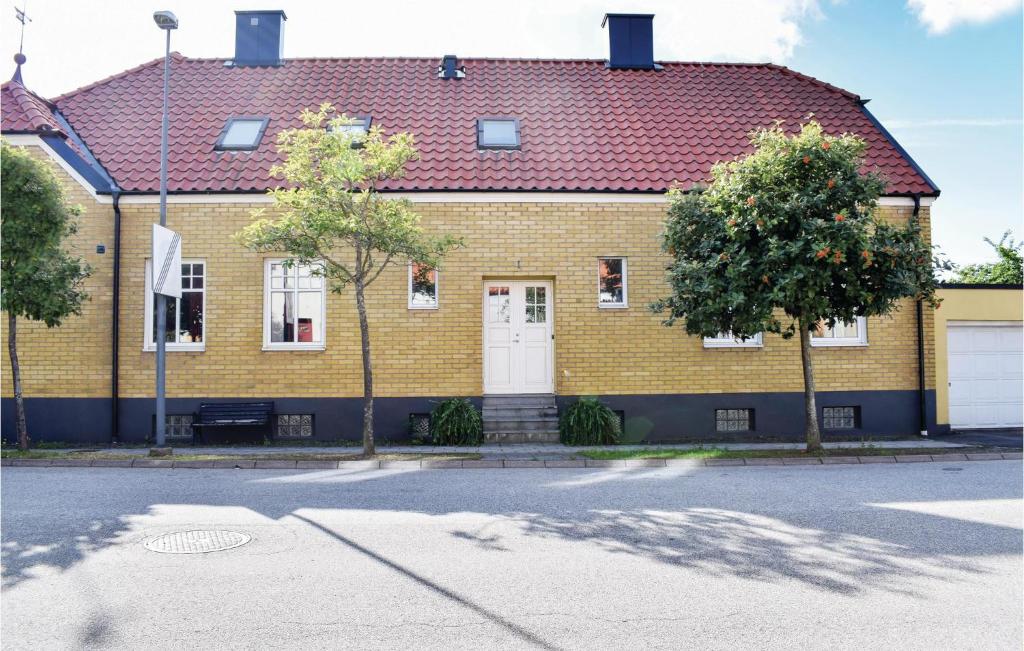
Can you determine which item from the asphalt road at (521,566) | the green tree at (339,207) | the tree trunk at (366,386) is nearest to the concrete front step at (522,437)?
the tree trunk at (366,386)

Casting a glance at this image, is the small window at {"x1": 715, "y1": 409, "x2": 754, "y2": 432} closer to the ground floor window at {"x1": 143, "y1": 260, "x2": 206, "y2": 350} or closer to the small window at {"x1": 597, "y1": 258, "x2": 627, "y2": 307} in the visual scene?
the small window at {"x1": 597, "y1": 258, "x2": 627, "y2": 307}

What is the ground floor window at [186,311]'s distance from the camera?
1360 centimetres

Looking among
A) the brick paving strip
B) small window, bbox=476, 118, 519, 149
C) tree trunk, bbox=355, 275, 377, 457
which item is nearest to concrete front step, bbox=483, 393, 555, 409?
tree trunk, bbox=355, 275, 377, 457

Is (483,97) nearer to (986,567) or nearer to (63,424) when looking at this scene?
(63,424)

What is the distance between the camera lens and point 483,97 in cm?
1650

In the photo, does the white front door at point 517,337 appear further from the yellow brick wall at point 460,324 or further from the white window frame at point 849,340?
the white window frame at point 849,340

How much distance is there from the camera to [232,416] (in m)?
13.0

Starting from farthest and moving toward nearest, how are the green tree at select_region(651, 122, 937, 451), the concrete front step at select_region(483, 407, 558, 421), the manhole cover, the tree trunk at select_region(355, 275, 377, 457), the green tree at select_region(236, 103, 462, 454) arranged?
the concrete front step at select_region(483, 407, 558, 421)
the tree trunk at select_region(355, 275, 377, 457)
the green tree at select_region(236, 103, 462, 454)
the green tree at select_region(651, 122, 937, 451)
the manhole cover

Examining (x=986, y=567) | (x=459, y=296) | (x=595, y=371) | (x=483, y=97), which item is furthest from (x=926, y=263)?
(x=483, y=97)

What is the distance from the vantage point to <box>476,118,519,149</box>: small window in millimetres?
14820

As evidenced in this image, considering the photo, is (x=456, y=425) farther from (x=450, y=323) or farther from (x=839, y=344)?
(x=839, y=344)

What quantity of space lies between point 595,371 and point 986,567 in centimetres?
849

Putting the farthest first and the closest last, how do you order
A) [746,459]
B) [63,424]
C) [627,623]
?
[63,424], [746,459], [627,623]

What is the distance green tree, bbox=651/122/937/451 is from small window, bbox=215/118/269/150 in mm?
8979
